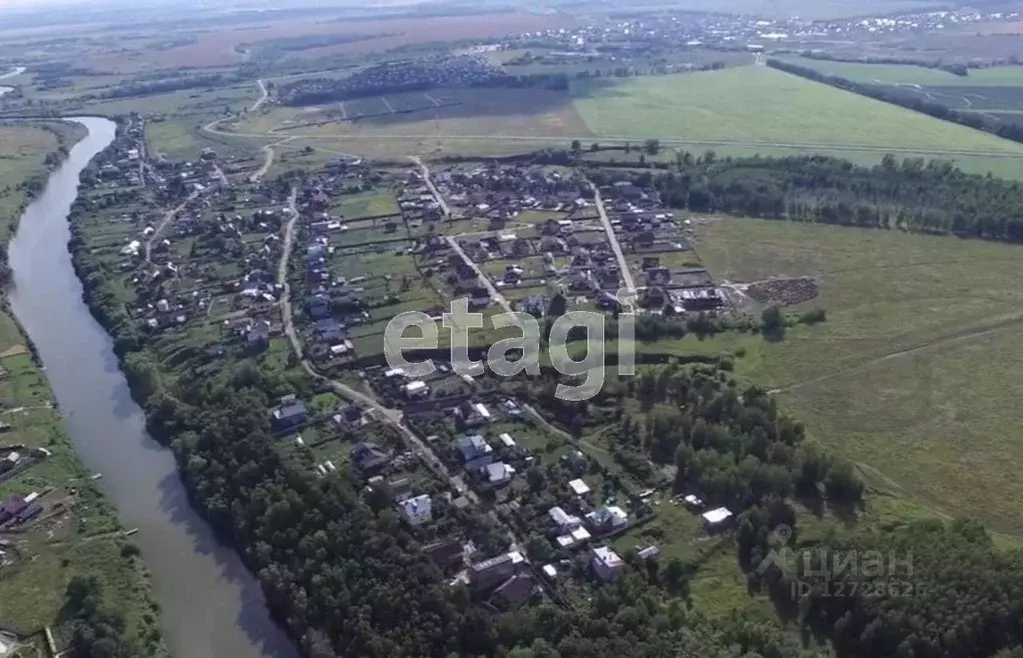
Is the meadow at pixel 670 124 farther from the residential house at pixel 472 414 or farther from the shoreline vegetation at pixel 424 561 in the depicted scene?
the shoreline vegetation at pixel 424 561

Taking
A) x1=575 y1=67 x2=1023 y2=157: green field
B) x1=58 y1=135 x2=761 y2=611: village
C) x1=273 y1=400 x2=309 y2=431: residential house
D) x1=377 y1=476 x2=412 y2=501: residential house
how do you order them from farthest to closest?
x1=575 y1=67 x2=1023 y2=157: green field
x1=273 y1=400 x2=309 y2=431: residential house
x1=377 y1=476 x2=412 y2=501: residential house
x1=58 y1=135 x2=761 y2=611: village

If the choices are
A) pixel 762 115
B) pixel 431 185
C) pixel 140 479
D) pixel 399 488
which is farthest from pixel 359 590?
pixel 762 115

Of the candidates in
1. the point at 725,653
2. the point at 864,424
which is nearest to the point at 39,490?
the point at 725,653

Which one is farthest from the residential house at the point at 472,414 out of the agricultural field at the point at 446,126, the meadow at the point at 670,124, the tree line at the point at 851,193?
the agricultural field at the point at 446,126

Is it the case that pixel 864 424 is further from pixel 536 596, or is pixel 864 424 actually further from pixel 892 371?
pixel 536 596

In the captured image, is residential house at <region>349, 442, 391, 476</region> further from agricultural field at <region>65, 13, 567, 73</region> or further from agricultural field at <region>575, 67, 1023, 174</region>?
agricultural field at <region>65, 13, 567, 73</region>

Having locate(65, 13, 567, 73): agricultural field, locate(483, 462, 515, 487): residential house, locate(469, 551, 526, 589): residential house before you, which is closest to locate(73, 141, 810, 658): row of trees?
locate(469, 551, 526, 589): residential house
